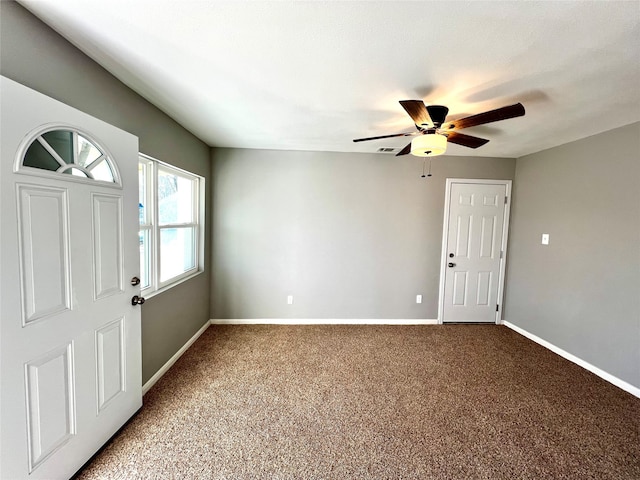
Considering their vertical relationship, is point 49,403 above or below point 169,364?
above

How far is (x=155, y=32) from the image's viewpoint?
1.26m

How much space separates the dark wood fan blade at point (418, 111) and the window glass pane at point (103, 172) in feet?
6.18

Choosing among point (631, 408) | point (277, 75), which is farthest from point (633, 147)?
point (277, 75)

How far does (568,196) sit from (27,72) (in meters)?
4.60

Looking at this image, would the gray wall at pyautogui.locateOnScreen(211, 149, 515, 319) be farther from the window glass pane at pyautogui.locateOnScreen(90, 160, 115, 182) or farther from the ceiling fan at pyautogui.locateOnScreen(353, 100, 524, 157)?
the window glass pane at pyautogui.locateOnScreen(90, 160, 115, 182)

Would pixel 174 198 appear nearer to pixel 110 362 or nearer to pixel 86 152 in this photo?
pixel 86 152

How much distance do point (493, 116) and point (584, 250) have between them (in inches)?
89.4

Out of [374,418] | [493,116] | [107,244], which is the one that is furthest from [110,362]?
[493,116]

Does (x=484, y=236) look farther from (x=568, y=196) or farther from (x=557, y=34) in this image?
(x=557, y=34)

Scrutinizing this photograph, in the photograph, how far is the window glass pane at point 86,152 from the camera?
1.43 m

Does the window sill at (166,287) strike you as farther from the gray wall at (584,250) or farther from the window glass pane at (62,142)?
the gray wall at (584,250)

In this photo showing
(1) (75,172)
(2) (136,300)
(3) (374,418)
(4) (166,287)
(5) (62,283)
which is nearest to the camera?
(5) (62,283)

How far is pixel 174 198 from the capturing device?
2.74 m

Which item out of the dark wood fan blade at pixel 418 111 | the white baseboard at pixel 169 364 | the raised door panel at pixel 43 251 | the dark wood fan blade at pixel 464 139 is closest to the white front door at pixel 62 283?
the raised door panel at pixel 43 251
